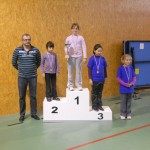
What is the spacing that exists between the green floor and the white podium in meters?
0.09

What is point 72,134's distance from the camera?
3.83m

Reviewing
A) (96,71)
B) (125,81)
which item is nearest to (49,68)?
(96,71)

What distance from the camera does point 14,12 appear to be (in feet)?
16.0

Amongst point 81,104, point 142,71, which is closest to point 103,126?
point 81,104

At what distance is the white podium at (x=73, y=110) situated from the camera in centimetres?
446

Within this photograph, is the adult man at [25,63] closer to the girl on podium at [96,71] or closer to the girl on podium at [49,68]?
the girl on podium at [49,68]

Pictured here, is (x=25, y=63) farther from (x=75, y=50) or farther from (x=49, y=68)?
(x=75, y=50)

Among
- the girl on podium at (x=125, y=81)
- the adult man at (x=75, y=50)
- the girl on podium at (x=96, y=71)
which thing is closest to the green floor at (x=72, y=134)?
the girl on podium at (x=125, y=81)

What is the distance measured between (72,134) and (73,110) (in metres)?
0.70

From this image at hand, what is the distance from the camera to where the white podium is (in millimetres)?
4461

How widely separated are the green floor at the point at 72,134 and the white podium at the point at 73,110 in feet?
0.31

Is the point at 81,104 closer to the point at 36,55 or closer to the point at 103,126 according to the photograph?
the point at 103,126

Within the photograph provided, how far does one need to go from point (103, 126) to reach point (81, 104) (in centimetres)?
54

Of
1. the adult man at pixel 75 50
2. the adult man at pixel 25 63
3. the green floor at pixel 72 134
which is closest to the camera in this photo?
the green floor at pixel 72 134
